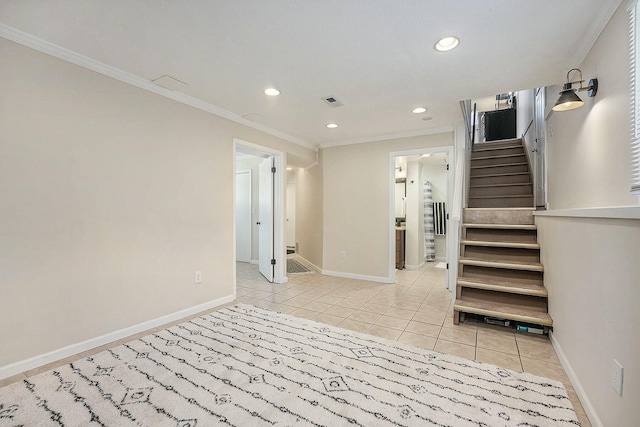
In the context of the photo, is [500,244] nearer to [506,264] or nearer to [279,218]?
[506,264]

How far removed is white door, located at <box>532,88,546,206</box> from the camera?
3.42 m

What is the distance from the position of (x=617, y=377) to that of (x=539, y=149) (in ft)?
10.7

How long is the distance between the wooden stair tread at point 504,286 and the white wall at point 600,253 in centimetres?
13

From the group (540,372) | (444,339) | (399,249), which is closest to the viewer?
(540,372)

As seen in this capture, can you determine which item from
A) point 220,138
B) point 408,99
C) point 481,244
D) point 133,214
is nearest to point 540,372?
point 481,244

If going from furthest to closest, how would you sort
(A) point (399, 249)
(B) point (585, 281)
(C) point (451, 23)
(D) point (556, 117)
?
(A) point (399, 249) → (D) point (556, 117) → (C) point (451, 23) → (B) point (585, 281)

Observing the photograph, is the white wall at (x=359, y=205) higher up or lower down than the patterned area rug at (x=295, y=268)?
higher up

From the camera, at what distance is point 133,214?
2.53m

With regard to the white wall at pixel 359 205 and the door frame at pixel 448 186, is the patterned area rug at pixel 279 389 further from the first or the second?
the white wall at pixel 359 205

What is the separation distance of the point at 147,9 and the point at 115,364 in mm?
2380

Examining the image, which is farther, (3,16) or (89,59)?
(89,59)

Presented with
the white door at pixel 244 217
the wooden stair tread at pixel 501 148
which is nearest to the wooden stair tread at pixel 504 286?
the wooden stair tread at pixel 501 148

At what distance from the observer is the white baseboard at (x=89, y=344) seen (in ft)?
6.23

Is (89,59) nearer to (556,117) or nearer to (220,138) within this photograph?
(220,138)
